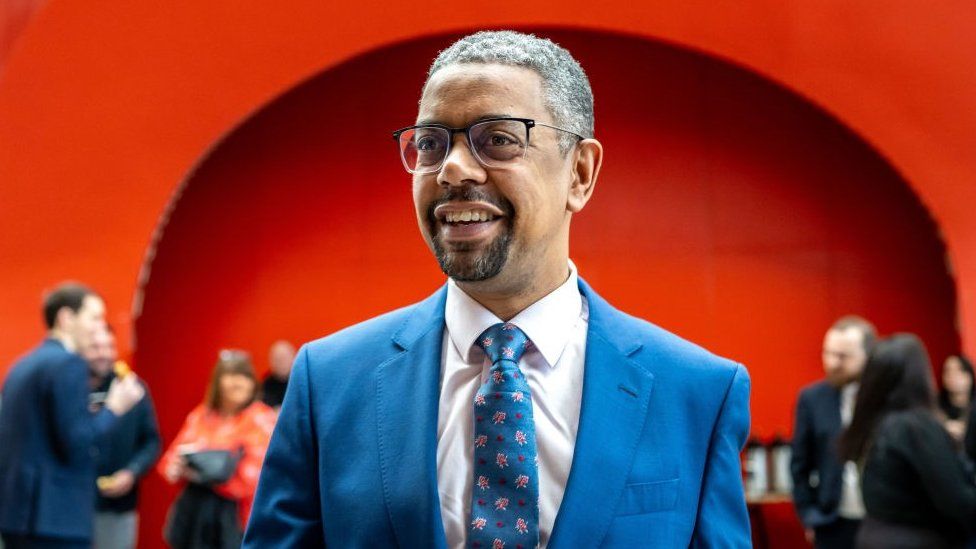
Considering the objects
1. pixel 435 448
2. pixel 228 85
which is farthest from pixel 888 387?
pixel 228 85

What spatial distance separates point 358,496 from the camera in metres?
1.44

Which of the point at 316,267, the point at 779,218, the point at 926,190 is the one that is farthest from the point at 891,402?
the point at 316,267

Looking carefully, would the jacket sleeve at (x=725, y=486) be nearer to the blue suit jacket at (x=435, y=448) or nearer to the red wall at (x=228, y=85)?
the blue suit jacket at (x=435, y=448)

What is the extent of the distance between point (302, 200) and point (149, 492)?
5.82 feet

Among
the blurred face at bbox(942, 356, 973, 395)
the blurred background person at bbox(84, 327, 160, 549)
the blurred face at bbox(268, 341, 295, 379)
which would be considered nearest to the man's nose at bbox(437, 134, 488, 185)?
the blurred background person at bbox(84, 327, 160, 549)

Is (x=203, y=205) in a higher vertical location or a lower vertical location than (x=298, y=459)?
higher

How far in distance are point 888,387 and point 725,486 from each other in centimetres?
259

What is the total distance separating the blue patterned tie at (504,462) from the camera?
1404 millimetres

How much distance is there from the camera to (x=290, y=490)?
1489 millimetres

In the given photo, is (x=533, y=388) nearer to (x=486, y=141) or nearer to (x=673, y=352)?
(x=673, y=352)

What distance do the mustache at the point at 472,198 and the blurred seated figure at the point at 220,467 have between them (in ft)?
11.1

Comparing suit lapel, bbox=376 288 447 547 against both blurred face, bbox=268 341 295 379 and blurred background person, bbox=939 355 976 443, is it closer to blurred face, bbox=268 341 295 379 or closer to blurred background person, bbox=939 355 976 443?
blurred background person, bbox=939 355 976 443

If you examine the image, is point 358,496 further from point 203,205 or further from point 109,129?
point 203,205

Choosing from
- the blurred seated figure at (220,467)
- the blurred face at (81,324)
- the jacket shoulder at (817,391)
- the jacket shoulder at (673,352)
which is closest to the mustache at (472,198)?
the jacket shoulder at (673,352)
